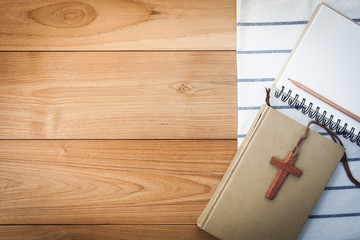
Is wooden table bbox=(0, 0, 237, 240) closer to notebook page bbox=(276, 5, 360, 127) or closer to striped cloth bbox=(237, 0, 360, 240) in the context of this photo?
striped cloth bbox=(237, 0, 360, 240)

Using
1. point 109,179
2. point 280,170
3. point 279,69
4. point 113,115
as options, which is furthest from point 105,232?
point 279,69

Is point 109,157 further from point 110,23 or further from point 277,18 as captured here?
point 277,18

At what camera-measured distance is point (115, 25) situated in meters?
0.59

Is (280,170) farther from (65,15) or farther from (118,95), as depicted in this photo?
(65,15)

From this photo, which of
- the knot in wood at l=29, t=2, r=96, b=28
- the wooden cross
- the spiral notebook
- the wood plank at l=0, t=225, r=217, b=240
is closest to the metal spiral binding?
the spiral notebook

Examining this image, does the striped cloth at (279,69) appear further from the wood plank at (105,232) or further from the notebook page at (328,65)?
the wood plank at (105,232)

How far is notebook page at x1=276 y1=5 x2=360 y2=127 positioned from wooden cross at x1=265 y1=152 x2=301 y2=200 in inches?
5.1

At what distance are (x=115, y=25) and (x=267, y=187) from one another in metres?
0.43

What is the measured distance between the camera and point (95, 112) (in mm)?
583

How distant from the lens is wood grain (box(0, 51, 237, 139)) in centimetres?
58

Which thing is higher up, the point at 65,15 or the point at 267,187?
the point at 65,15

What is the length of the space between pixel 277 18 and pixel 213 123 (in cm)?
25

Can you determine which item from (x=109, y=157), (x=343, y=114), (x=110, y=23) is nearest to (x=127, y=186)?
(x=109, y=157)

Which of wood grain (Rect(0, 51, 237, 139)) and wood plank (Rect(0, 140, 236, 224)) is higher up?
wood grain (Rect(0, 51, 237, 139))
